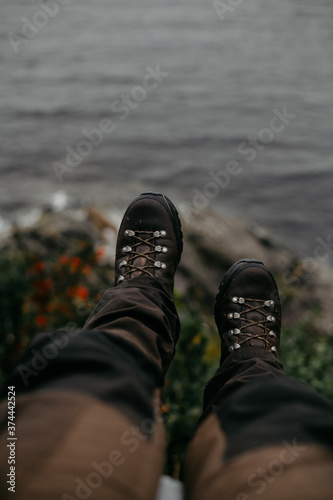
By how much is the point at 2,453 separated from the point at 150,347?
24.0 inches

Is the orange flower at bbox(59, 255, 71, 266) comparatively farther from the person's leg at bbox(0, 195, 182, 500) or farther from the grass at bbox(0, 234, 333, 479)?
the person's leg at bbox(0, 195, 182, 500)

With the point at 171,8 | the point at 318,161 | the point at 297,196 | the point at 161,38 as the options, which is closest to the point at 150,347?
the point at 297,196

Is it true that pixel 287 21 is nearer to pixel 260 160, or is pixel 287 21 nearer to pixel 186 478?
pixel 260 160

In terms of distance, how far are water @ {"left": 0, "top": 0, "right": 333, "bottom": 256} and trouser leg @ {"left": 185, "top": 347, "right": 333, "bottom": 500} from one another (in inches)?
136

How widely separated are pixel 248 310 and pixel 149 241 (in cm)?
64

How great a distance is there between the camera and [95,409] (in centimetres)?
114

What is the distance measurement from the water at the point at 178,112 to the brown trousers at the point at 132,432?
348 centimetres

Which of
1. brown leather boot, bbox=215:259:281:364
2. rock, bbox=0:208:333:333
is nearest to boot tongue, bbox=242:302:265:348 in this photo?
brown leather boot, bbox=215:259:281:364

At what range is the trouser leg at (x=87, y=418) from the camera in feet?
3.28

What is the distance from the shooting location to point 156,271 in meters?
2.17

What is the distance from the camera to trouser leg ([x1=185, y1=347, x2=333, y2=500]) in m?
1.04

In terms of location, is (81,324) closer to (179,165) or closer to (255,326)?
(255,326)

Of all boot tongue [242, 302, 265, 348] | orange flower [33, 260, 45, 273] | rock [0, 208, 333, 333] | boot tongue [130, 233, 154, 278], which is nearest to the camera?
boot tongue [242, 302, 265, 348]

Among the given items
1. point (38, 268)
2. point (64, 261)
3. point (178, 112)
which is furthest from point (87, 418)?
point (178, 112)
